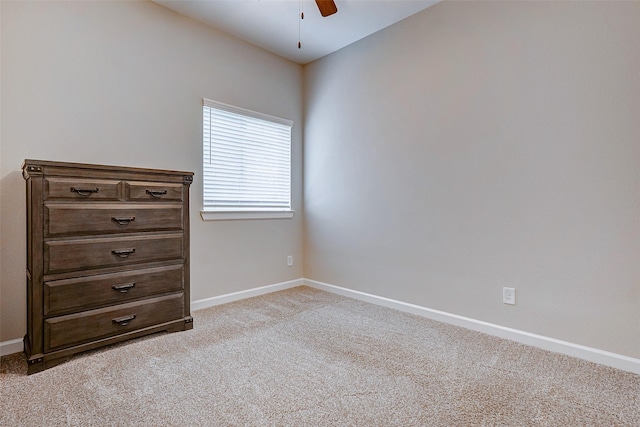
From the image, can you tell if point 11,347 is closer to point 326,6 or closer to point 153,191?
point 153,191

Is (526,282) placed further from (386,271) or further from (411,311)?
(386,271)

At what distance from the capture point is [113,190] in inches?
81.0

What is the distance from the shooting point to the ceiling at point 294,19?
2.63m

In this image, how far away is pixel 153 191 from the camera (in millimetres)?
2232

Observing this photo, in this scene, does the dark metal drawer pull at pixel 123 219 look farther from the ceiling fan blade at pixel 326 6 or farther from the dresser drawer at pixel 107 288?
the ceiling fan blade at pixel 326 6

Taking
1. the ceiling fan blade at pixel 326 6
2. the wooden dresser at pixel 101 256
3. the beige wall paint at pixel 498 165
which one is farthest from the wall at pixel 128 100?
the ceiling fan blade at pixel 326 6

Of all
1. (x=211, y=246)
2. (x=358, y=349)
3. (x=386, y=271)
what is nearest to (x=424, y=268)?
(x=386, y=271)

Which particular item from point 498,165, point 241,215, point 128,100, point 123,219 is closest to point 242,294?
point 241,215

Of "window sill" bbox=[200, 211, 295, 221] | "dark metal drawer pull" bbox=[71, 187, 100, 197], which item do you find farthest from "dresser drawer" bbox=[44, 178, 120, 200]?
"window sill" bbox=[200, 211, 295, 221]

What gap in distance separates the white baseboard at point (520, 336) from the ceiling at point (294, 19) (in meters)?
2.55

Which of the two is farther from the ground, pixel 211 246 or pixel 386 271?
pixel 211 246

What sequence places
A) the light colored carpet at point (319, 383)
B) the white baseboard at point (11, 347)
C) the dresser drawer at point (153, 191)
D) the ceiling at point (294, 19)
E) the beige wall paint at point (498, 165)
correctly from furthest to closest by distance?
A: 1. the ceiling at point (294, 19)
2. the dresser drawer at point (153, 191)
3. the white baseboard at point (11, 347)
4. the beige wall paint at point (498, 165)
5. the light colored carpet at point (319, 383)

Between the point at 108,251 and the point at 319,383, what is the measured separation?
154 centimetres

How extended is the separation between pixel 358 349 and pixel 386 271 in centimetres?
106
